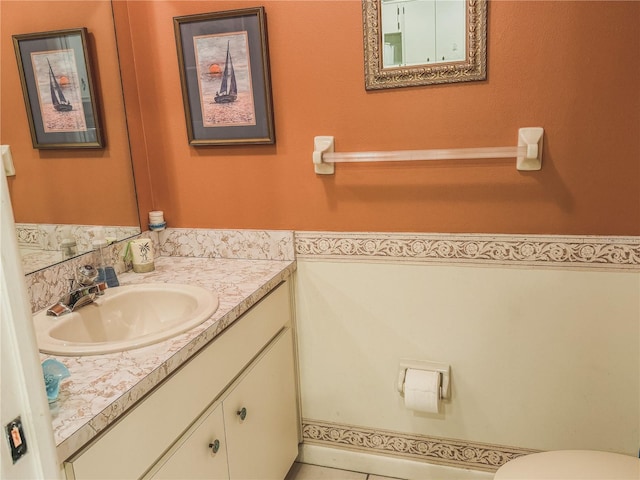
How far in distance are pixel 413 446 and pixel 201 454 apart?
34.2 inches

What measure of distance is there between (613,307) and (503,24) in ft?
2.86

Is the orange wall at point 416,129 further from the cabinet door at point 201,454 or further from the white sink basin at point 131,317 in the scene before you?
the cabinet door at point 201,454

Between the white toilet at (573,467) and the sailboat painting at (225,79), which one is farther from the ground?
the sailboat painting at (225,79)

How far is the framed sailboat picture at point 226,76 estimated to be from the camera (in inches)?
61.8

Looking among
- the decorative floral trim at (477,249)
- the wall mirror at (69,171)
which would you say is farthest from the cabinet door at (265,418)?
the wall mirror at (69,171)

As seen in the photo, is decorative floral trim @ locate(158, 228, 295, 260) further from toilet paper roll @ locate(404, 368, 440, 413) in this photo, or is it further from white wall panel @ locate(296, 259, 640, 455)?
toilet paper roll @ locate(404, 368, 440, 413)

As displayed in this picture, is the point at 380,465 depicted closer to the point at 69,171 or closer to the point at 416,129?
the point at 416,129

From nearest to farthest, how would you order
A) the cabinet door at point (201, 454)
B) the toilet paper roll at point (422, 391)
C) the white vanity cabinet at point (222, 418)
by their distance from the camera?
1. the white vanity cabinet at point (222, 418)
2. the cabinet door at point (201, 454)
3. the toilet paper roll at point (422, 391)

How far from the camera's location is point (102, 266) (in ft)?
5.15

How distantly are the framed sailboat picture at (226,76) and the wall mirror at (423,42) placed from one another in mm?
343

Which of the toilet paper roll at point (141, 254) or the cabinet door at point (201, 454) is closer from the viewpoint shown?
the cabinet door at point (201, 454)

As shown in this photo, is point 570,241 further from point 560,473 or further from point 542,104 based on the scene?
point 560,473

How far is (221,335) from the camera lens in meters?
1.26

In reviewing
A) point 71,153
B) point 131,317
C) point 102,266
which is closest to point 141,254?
point 102,266
